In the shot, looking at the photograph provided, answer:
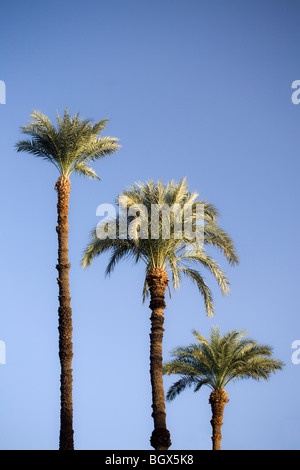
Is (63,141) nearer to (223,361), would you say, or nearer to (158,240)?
(158,240)

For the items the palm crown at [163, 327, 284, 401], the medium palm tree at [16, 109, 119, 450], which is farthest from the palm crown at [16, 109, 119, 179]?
the palm crown at [163, 327, 284, 401]

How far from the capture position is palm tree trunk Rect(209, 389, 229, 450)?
109 ft

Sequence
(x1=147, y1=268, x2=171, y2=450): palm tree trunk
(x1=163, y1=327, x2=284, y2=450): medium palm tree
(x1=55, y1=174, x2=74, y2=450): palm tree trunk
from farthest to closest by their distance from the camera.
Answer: (x1=163, y1=327, x2=284, y2=450): medium palm tree < (x1=147, y1=268, x2=171, y2=450): palm tree trunk < (x1=55, y1=174, x2=74, y2=450): palm tree trunk

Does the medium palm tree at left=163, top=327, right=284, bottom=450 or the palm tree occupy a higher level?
the palm tree

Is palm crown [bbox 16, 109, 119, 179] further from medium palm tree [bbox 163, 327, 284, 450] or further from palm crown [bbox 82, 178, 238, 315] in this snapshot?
medium palm tree [bbox 163, 327, 284, 450]

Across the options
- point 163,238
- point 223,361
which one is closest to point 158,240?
point 163,238

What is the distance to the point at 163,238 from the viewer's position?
26.2 meters

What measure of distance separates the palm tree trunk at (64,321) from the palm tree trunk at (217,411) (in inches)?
458

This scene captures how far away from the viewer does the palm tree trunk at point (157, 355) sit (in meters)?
23.3

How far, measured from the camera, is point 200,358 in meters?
32.7

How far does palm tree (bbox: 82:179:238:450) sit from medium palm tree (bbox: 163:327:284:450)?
5.09m

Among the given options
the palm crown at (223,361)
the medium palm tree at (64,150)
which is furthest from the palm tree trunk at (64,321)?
the palm crown at (223,361)

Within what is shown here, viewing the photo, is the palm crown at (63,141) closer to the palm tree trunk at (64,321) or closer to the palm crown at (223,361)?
the palm tree trunk at (64,321)
